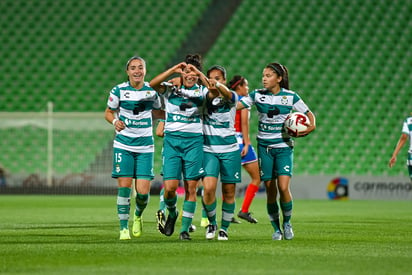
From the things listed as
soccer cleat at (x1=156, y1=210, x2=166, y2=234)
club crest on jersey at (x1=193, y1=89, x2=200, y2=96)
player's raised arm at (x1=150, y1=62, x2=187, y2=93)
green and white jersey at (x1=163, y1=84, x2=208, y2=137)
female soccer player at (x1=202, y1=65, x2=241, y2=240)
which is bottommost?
soccer cleat at (x1=156, y1=210, x2=166, y2=234)

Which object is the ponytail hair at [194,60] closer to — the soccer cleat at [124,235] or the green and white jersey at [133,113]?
the green and white jersey at [133,113]

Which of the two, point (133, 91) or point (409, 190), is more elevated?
point (133, 91)

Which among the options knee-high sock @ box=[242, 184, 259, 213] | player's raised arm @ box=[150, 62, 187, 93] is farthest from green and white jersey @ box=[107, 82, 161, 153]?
knee-high sock @ box=[242, 184, 259, 213]

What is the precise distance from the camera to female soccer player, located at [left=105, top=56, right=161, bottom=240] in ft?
27.8

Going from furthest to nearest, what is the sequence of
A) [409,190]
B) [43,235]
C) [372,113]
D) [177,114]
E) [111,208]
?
[372,113]
[409,190]
[111,208]
[43,235]
[177,114]

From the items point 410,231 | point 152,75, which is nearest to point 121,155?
point 410,231

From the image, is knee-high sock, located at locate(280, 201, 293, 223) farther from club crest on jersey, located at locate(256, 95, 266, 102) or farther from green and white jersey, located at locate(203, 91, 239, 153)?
club crest on jersey, located at locate(256, 95, 266, 102)

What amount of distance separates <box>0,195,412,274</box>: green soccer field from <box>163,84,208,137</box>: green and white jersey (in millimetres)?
1128

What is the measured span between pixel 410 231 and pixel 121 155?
3.88 meters

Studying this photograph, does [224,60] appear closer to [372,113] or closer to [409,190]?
[372,113]

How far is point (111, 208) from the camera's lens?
15641 millimetres

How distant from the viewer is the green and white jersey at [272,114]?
8633 millimetres

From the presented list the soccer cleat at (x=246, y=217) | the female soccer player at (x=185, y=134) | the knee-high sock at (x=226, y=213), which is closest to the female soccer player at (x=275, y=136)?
the knee-high sock at (x=226, y=213)

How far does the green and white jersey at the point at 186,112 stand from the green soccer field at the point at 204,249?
3.70 feet
